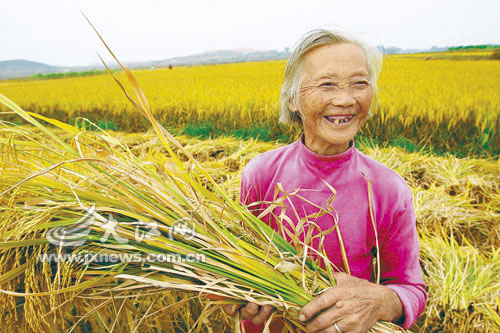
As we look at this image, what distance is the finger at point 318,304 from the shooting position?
2.31 feet

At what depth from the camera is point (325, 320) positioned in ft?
2.31

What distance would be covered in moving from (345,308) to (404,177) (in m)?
2.66

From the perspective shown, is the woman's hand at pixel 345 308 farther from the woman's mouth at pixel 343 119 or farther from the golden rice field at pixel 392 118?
the golden rice field at pixel 392 118

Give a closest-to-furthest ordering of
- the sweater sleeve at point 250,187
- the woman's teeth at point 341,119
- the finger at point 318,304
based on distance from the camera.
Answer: the finger at point 318,304, the woman's teeth at point 341,119, the sweater sleeve at point 250,187

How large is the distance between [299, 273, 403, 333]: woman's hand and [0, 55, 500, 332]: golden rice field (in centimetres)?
27

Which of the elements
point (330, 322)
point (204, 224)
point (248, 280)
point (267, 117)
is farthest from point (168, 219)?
point (267, 117)

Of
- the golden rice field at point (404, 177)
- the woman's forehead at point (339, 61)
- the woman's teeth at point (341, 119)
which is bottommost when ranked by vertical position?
the golden rice field at point (404, 177)

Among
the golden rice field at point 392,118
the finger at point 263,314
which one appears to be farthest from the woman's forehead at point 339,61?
the golden rice field at point 392,118

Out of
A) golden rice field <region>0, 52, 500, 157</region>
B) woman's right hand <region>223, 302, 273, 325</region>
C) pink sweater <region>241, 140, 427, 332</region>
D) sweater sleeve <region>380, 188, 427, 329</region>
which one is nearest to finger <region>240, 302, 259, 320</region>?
woman's right hand <region>223, 302, 273, 325</region>

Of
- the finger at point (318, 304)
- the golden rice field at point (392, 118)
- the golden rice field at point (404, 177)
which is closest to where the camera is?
the finger at point (318, 304)

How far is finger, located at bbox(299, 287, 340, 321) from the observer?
71cm

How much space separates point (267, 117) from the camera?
4.26 meters

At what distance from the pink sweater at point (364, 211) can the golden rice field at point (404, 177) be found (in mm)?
426

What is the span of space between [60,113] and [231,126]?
16.5 ft
